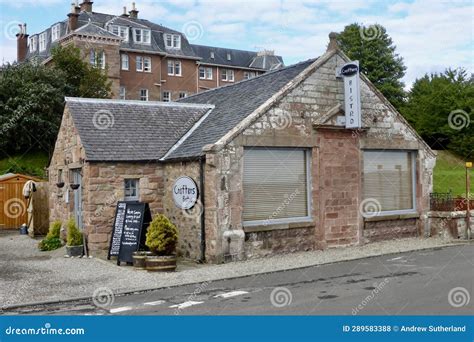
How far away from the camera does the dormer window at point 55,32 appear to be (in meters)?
56.0

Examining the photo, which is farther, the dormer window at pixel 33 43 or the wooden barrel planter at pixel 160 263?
the dormer window at pixel 33 43

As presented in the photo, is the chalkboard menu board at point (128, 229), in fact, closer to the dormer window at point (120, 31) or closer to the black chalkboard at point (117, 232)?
the black chalkboard at point (117, 232)

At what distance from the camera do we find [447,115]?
4631 centimetres

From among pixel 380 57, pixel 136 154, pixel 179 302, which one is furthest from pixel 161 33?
pixel 179 302

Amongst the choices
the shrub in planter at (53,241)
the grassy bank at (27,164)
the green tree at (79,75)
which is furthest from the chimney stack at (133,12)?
the shrub in planter at (53,241)

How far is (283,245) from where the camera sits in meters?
16.9

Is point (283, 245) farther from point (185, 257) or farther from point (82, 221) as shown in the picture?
point (82, 221)

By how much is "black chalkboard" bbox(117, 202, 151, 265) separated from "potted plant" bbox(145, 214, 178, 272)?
4.37 feet

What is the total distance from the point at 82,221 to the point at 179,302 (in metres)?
8.77

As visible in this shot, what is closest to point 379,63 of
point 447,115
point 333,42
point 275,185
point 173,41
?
point 447,115

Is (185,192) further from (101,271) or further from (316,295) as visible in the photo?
(316,295)

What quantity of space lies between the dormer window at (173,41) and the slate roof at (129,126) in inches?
1720

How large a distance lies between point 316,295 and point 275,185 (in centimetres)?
644

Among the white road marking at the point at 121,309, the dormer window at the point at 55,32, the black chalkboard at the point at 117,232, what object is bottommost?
the white road marking at the point at 121,309
